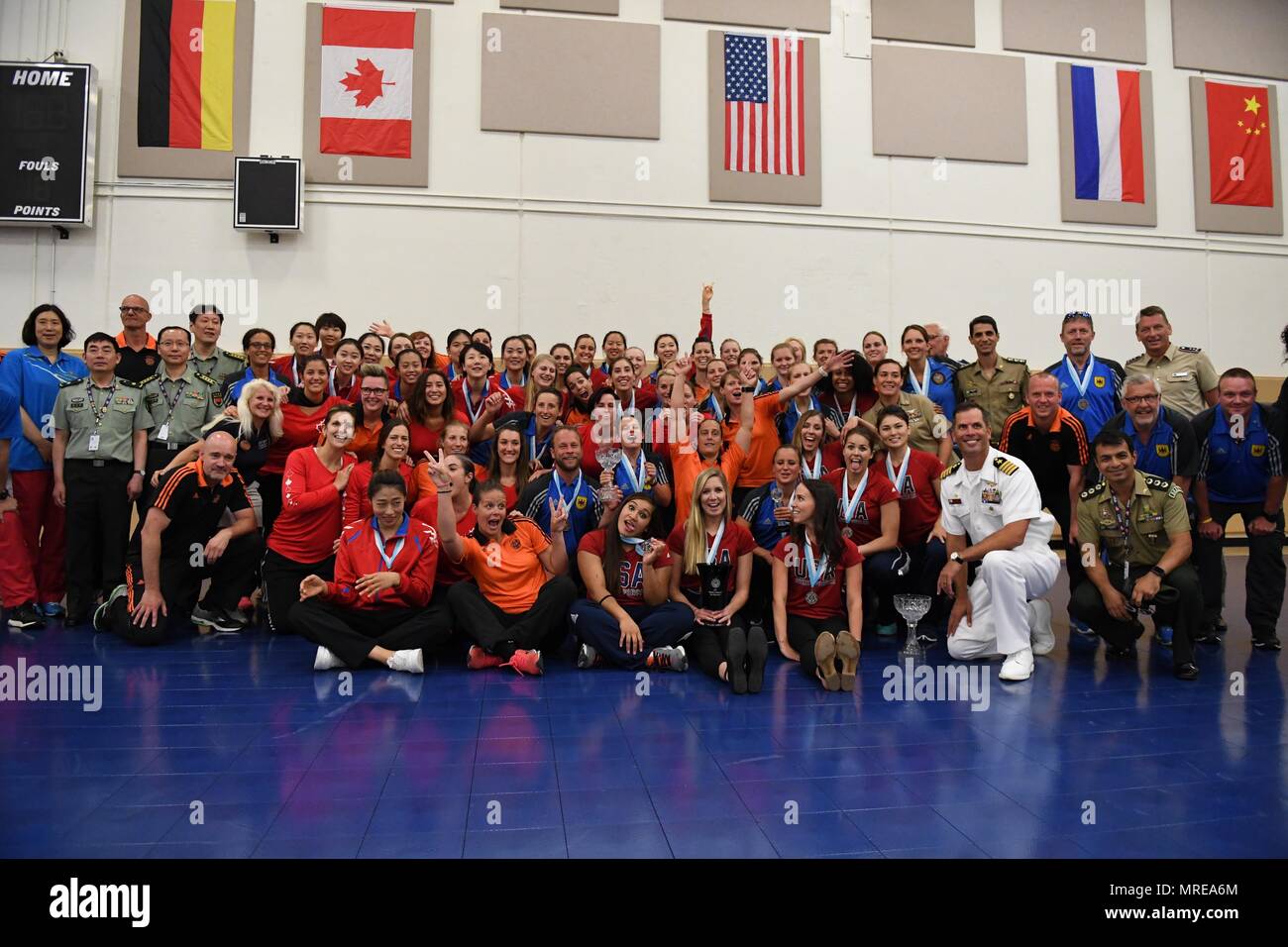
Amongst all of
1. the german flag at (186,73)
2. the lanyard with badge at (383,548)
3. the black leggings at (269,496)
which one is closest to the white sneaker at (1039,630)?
the lanyard with badge at (383,548)

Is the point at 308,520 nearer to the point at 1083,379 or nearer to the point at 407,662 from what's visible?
the point at 407,662

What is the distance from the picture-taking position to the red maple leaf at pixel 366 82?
10.2 metres

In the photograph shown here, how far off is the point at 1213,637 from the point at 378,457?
6.14 meters

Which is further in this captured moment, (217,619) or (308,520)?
(217,619)

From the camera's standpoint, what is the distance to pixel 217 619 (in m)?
5.84

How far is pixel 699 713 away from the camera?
13.0 feet

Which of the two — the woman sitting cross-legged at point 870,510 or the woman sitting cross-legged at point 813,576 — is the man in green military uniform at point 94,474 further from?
the woman sitting cross-legged at point 870,510

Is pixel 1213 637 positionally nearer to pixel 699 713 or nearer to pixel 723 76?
pixel 699 713

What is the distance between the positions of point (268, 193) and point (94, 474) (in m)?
5.38

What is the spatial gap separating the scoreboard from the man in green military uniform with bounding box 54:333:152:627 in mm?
5101

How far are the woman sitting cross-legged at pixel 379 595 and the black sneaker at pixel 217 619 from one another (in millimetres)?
1489

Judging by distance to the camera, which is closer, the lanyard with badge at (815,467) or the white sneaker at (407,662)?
the white sneaker at (407,662)

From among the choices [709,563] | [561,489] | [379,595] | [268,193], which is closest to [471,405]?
[561,489]

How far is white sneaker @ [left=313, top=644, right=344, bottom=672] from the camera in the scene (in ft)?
15.4
